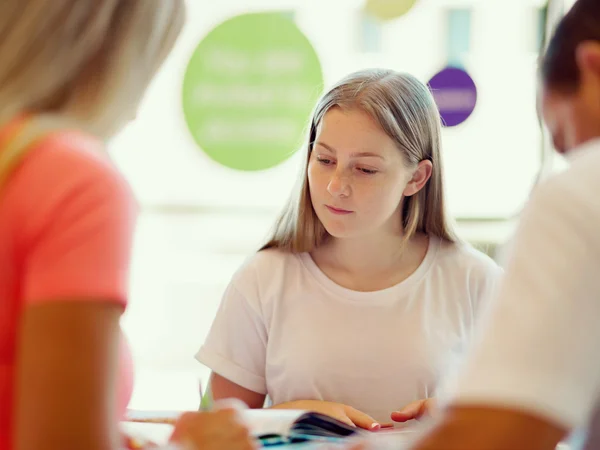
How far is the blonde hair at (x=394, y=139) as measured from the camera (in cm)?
161

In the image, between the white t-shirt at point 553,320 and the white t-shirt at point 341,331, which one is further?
the white t-shirt at point 341,331

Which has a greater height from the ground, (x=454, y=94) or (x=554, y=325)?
→ (x=454, y=94)

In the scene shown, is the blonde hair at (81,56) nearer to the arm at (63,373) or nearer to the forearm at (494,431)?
the arm at (63,373)

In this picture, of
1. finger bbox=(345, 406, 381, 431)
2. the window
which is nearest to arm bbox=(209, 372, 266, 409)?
finger bbox=(345, 406, 381, 431)

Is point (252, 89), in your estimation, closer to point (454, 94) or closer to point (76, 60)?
point (454, 94)

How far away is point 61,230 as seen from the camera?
730 mm

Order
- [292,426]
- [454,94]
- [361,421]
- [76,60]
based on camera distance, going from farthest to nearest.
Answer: [454,94] → [361,421] → [292,426] → [76,60]

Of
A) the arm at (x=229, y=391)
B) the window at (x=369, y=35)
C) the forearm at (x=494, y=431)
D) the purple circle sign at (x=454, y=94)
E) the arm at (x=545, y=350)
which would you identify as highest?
the window at (x=369, y=35)

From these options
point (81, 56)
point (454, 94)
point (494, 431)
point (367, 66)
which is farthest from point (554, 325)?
point (367, 66)

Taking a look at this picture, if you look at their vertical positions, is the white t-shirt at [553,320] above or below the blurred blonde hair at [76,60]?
below

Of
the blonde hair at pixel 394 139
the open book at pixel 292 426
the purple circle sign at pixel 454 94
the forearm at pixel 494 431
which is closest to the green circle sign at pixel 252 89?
the purple circle sign at pixel 454 94

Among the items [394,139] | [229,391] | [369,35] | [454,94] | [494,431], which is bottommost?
[229,391]

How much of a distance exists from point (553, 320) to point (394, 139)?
3.22ft

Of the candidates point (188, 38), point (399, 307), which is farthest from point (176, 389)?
point (399, 307)
